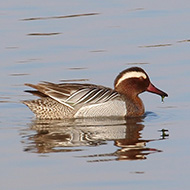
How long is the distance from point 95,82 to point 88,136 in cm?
383

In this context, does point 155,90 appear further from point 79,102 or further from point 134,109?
point 79,102

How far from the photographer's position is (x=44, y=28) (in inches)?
843

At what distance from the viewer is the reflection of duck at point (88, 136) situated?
40.3ft

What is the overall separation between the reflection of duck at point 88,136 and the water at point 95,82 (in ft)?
0.05

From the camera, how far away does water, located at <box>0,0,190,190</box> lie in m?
11.1

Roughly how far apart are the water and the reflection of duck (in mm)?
15

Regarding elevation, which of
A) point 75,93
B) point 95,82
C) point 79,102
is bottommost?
point 79,102

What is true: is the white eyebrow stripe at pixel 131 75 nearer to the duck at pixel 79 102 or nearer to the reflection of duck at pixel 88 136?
the duck at pixel 79 102

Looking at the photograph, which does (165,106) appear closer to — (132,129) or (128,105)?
(128,105)

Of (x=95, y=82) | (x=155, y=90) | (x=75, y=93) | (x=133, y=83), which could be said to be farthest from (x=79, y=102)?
(x=95, y=82)

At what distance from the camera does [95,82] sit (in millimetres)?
16953

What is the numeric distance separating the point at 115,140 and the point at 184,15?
1002cm

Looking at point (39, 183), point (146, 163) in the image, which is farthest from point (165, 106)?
point (39, 183)

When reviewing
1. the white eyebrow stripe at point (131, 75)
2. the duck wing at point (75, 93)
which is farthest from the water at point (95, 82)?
the white eyebrow stripe at point (131, 75)
